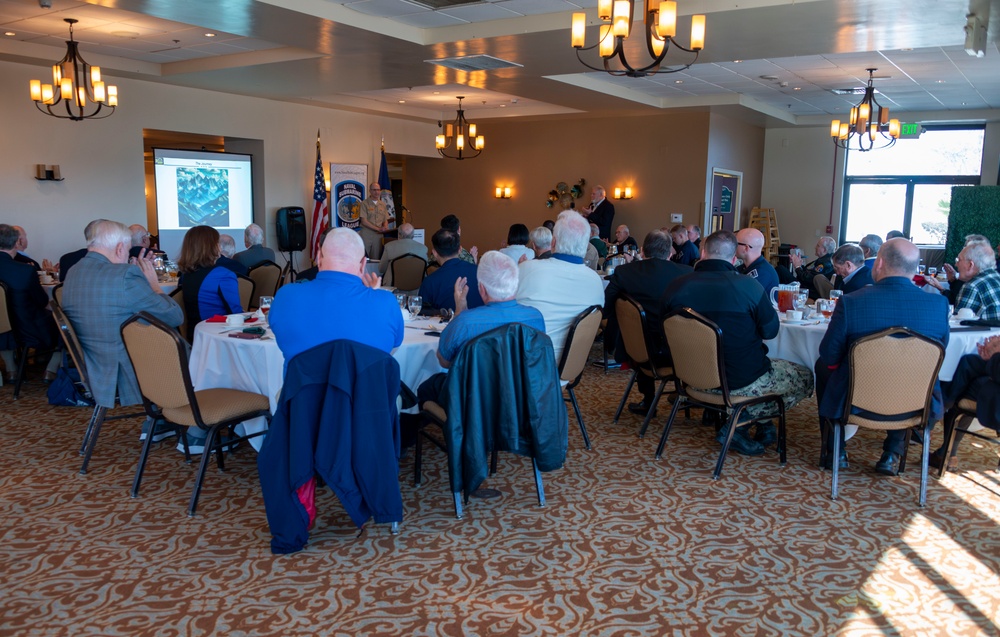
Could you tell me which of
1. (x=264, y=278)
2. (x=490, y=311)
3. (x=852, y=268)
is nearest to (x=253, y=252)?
(x=264, y=278)

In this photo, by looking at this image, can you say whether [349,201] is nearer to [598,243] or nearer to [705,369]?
[598,243]

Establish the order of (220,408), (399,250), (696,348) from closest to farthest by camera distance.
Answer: (220,408) → (696,348) → (399,250)

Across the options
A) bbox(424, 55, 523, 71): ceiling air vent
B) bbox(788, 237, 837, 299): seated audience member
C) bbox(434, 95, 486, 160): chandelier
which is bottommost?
bbox(788, 237, 837, 299): seated audience member

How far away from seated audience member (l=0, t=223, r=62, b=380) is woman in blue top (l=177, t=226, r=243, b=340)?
4.94 ft

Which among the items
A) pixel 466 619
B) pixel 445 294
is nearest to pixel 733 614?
pixel 466 619

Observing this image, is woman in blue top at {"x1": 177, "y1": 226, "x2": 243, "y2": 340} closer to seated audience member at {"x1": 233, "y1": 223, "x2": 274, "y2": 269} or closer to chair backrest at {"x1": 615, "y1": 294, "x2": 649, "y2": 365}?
seated audience member at {"x1": 233, "y1": 223, "x2": 274, "y2": 269}

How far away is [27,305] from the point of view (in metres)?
6.21

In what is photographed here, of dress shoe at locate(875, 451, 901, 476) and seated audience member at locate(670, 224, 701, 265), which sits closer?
dress shoe at locate(875, 451, 901, 476)

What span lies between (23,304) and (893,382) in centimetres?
619

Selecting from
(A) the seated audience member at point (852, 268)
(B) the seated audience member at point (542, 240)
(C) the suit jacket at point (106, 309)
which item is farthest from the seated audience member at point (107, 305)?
(A) the seated audience member at point (852, 268)

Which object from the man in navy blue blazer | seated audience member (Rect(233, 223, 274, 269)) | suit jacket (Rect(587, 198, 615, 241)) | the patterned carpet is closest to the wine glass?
the patterned carpet

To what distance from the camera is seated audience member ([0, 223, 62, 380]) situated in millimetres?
6141

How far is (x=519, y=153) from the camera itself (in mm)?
15680

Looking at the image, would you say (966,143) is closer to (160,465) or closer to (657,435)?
(657,435)
